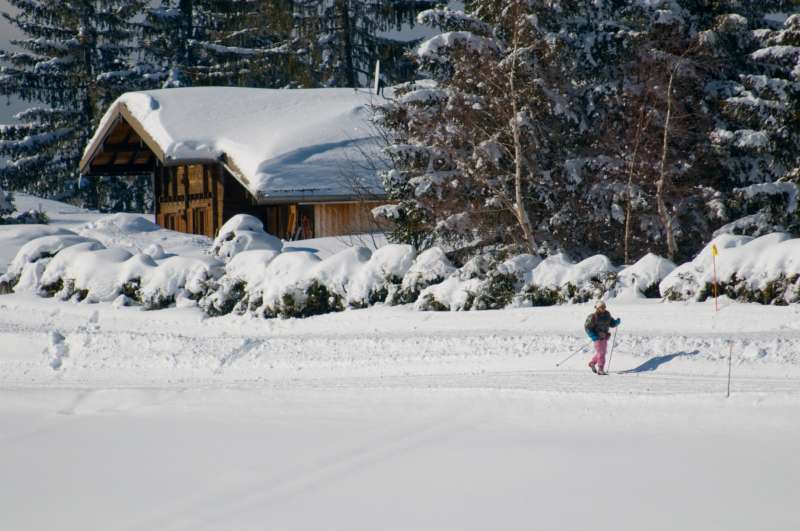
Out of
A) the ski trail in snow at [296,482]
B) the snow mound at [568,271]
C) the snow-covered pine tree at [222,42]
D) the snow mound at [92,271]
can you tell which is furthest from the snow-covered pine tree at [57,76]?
the ski trail in snow at [296,482]

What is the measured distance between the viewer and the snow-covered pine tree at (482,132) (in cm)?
Answer: 1819

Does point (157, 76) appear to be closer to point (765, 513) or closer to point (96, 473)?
point (96, 473)

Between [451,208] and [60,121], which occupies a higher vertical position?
[60,121]

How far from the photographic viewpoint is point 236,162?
24.6m

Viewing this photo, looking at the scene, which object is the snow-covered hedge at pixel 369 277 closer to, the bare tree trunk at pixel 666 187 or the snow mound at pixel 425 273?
the snow mound at pixel 425 273

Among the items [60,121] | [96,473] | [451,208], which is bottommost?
[96,473]

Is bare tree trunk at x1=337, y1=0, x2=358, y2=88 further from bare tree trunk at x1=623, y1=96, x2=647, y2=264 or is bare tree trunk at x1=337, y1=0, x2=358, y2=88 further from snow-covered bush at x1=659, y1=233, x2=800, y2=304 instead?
snow-covered bush at x1=659, y1=233, x2=800, y2=304

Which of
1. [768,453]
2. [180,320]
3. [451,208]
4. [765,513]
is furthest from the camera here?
[451,208]

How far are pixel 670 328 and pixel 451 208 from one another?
647 centimetres

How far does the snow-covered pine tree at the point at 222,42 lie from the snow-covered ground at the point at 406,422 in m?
27.9

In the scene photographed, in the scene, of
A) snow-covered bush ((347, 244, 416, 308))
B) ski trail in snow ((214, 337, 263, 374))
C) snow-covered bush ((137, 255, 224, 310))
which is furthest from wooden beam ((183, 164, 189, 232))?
ski trail in snow ((214, 337, 263, 374))

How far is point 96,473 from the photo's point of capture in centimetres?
898

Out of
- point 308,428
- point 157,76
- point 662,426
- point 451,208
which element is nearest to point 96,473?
point 308,428

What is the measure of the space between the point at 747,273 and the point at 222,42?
37.6 metres
